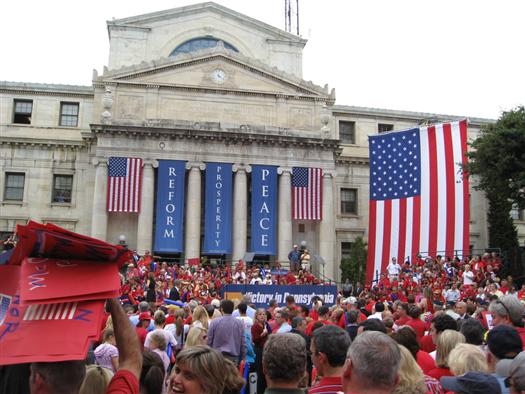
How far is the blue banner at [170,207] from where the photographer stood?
34.9 metres

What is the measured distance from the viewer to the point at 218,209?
36.0 m

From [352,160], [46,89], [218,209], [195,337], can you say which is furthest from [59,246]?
[352,160]

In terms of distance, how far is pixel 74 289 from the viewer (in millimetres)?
2969

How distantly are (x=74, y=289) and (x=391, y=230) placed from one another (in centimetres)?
3126

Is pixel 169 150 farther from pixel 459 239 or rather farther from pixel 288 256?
pixel 459 239

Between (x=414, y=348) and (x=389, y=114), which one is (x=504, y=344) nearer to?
(x=414, y=348)

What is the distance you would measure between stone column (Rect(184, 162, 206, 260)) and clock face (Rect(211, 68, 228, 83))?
655 cm

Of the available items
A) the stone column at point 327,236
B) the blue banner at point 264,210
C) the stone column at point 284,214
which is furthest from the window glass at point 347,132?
the blue banner at point 264,210

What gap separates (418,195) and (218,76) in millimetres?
16318

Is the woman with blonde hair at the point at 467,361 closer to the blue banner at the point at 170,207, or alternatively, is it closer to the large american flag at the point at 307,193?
the blue banner at the point at 170,207

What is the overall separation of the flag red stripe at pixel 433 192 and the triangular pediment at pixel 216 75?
1071cm

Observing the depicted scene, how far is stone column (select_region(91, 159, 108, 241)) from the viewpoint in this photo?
34969 millimetres

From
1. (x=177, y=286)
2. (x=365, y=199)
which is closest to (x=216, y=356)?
(x=177, y=286)

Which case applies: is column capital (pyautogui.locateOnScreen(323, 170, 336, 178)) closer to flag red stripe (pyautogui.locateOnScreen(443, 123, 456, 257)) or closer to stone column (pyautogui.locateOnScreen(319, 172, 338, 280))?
stone column (pyautogui.locateOnScreen(319, 172, 338, 280))
